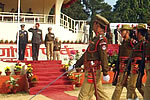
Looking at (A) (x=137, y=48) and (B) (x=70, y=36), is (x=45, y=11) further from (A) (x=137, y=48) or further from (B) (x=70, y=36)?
(A) (x=137, y=48)

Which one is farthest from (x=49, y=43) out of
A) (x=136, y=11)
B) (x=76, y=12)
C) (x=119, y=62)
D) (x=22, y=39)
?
(x=76, y=12)

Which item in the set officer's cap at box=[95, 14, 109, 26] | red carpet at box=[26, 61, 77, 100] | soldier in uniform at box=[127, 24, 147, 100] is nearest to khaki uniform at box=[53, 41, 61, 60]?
red carpet at box=[26, 61, 77, 100]

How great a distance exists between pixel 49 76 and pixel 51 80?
1.08 ft

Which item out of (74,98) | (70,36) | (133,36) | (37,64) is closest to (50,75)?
(37,64)

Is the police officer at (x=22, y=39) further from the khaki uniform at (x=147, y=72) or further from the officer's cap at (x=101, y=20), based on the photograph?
the khaki uniform at (x=147, y=72)

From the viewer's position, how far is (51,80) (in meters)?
10.8

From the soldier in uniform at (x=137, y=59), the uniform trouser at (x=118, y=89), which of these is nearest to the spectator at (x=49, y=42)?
the uniform trouser at (x=118, y=89)

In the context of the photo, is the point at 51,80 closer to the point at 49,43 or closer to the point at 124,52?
the point at 49,43

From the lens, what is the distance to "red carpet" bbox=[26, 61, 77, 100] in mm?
9791

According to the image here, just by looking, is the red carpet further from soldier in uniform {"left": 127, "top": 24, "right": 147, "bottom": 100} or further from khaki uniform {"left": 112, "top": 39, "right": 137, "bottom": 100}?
soldier in uniform {"left": 127, "top": 24, "right": 147, "bottom": 100}

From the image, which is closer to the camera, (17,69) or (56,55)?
(17,69)

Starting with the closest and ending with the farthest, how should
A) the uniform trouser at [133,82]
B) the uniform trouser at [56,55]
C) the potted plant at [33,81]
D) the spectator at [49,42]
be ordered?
the uniform trouser at [133,82] → the potted plant at [33,81] → the spectator at [49,42] → the uniform trouser at [56,55]

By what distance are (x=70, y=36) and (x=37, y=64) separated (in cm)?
737

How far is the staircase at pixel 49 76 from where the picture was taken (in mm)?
10159
